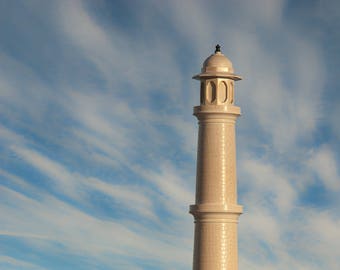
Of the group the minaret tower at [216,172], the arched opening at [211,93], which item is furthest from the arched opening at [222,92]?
the arched opening at [211,93]

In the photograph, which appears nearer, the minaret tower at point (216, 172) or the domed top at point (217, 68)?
the minaret tower at point (216, 172)

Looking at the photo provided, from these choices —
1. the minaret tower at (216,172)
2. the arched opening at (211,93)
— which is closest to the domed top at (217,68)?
the minaret tower at (216,172)

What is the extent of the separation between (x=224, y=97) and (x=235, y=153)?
3.64 m

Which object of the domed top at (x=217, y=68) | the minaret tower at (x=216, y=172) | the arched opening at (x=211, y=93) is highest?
the domed top at (x=217, y=68)

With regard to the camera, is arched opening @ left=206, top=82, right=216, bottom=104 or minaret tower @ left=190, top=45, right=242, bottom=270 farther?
arched opening @ left=206, top=82, right=216, bottom=104

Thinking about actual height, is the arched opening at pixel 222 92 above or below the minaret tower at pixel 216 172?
above

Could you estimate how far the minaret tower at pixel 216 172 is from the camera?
70.9m

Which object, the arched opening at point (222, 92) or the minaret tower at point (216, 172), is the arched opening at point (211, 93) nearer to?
the minaret tower at point (216, 172)

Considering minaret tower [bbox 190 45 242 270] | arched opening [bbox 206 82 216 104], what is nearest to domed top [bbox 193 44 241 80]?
minaret tower [bbox 190 45 242 270]

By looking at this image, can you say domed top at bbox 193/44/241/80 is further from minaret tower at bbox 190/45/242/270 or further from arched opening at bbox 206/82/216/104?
arched opening at bbox 206/82/216/104

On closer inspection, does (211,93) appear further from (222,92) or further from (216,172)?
(216,172)

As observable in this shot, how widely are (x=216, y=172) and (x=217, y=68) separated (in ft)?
22.1

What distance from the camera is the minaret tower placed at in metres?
70.9

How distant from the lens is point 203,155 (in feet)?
237
